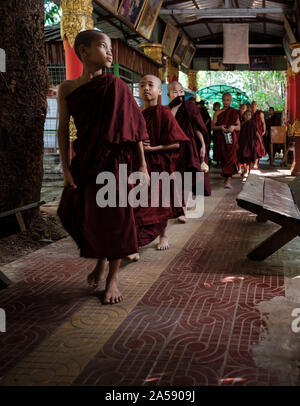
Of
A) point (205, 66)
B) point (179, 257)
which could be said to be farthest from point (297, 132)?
point (205, 66)

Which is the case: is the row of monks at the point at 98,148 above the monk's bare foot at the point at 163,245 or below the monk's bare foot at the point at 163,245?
above

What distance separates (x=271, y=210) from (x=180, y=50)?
1488 cm

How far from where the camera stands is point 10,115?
4.12 m

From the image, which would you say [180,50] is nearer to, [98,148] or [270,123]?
[270,123]

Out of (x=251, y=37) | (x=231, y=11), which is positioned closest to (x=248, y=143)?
(x=231, y=11)

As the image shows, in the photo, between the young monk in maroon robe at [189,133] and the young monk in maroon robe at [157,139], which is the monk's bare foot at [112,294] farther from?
the young monk in maroon robe at [189,133]

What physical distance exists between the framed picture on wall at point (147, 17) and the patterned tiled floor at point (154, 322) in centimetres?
789

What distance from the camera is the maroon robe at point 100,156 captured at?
274cm

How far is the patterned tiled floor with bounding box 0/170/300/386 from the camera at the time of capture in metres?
2.02

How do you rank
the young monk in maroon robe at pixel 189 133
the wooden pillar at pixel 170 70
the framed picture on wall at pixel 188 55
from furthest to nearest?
the framed picture on wall at pixel 188 55
the wooden pillar at pixel 170 70
the young monk in maroon robe at pixel 189 133

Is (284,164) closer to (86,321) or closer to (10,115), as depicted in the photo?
(10,115)

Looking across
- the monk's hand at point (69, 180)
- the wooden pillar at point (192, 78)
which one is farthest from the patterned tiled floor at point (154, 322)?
the wooden pillar at point (192, 78)

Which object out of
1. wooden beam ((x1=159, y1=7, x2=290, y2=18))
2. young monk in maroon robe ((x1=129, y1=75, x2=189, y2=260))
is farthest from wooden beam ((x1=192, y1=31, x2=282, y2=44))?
young monk in maroon robe ((x1=129, y1=75, x2=189, y2=260))

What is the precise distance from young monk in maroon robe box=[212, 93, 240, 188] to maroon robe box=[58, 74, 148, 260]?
6150mm
